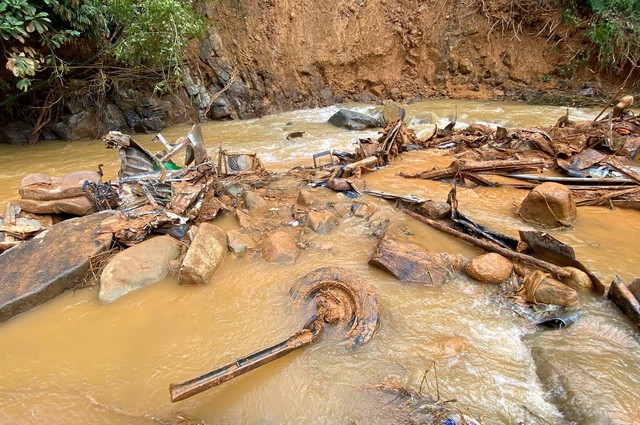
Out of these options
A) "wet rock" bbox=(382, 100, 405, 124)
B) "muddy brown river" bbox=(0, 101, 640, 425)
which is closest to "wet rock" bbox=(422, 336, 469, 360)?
"muddy brown river" bbox=(0, 101, 640, 425)

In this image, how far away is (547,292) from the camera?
265 cm

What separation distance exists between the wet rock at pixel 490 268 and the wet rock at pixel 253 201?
2.70 metres

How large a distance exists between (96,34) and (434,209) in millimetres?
9097

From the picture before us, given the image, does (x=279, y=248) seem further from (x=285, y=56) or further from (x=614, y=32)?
(x=614, y=32)

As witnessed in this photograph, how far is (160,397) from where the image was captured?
2.12 metres

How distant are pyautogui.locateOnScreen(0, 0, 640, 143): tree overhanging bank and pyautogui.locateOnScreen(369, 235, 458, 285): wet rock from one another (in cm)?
717

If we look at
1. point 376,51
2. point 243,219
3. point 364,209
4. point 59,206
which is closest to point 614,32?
point 376,51

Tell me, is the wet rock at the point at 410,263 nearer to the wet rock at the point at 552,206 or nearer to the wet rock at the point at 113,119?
the wet rock at the point at 552,206

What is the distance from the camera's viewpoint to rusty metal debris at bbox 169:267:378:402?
2.03 m

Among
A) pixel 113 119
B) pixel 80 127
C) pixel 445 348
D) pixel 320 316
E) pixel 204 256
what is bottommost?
pixel 445 348

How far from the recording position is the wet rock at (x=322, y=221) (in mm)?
3986

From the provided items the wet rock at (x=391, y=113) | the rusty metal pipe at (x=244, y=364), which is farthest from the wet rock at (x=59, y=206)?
the wet rock at (x=391, y=113)

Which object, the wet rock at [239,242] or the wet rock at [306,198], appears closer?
the wet rock at [239,242]

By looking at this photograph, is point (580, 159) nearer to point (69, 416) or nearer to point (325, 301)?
point (325, 301)
